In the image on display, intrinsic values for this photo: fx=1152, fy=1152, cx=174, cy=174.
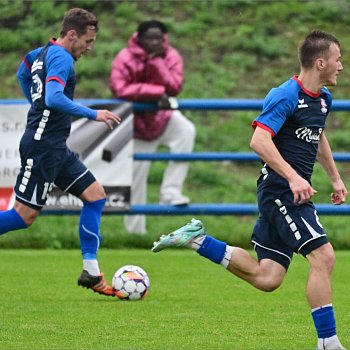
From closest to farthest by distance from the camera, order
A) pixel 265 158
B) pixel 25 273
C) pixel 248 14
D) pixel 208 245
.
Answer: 1. pixel 265 158
2. pixel 208 245
3. pixel 25 273
4. pixel 248 14

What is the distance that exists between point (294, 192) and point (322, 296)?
0.59 metres

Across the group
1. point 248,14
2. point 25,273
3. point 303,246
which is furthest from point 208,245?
point 248,14

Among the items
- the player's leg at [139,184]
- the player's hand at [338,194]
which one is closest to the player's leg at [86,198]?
the player's hand at [338,194]

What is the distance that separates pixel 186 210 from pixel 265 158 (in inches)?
230

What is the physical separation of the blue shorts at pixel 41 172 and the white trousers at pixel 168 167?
353cm

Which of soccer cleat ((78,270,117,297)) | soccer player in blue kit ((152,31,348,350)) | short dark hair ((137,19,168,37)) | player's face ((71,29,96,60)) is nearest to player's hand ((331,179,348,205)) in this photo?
soccer player in blue kit ((152,31,348,350))

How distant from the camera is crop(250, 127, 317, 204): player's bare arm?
244 inches

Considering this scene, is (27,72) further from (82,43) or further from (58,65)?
(58,65)

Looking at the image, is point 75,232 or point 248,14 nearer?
point 75,232

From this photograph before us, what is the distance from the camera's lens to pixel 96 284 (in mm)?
8523

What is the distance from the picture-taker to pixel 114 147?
1195 centimetres

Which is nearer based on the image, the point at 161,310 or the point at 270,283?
the point at 270,283

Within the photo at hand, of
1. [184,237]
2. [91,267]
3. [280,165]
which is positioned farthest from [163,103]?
[280,165]

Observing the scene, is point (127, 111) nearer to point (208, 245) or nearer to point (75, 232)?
point (75, 232)
